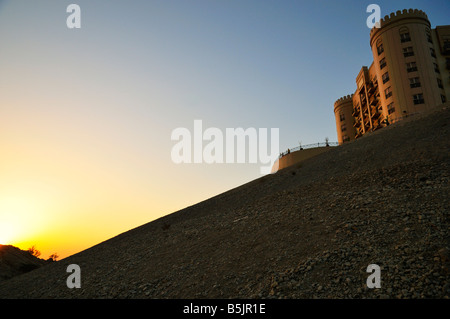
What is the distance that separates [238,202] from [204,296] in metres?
14.4

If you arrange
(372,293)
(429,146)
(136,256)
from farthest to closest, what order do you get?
(429,146), (136,256), (372,293)

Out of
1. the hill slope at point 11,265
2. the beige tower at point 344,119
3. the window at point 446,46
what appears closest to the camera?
the hill slope at point 11,265

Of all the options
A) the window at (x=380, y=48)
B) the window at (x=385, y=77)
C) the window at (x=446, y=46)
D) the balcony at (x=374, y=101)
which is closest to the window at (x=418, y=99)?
the window at (x=385, y=77)

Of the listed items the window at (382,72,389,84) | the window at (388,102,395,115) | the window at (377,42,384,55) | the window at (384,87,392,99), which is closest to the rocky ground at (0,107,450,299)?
the window at (388,102,395,115)

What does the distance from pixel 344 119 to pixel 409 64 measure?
27.5 metres

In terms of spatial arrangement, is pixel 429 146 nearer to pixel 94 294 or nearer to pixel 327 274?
pixel 327 274

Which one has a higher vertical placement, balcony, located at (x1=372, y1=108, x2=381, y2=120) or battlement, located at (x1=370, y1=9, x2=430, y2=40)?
battlement, located at (x1=370, y1=9, x2=430, y2=40)

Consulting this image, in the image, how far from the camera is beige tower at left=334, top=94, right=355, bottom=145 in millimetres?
68938

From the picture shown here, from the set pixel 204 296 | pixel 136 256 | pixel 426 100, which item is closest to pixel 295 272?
pixel 204 296

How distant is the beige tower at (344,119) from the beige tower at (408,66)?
21849mm

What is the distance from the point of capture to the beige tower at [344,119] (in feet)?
226

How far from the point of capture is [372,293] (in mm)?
6672

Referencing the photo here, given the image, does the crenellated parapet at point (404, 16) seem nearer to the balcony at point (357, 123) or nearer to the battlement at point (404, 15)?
the battlement at point (404, 15)

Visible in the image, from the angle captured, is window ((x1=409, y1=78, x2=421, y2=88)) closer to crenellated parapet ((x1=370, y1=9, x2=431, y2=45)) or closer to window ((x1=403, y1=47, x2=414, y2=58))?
window ((x1=403, y1=47, x2=414, y2=58))
